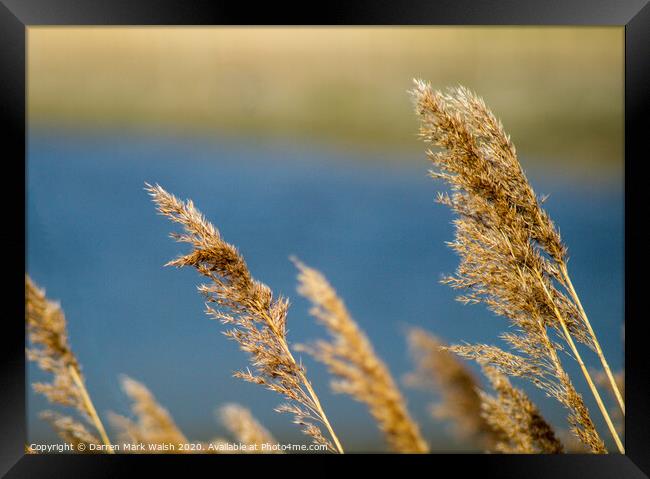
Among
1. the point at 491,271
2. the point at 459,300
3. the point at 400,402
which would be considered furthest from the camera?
the point at 459,300

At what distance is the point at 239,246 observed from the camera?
2.51m

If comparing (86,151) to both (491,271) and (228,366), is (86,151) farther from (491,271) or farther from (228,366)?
(491,271)

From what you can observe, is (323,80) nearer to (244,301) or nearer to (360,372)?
(244,301)

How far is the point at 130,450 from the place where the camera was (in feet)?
8.14

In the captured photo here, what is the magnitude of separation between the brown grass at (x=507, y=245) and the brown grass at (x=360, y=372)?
377 mm

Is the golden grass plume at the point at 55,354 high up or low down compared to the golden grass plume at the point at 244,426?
up

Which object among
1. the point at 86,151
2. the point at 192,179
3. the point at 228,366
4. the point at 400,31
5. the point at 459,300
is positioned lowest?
the point at 228,366

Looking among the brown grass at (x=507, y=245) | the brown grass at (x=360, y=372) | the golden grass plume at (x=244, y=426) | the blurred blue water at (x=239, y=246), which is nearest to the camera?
the brown grass at (x=507, y=245)

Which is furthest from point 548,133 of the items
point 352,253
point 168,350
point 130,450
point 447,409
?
point 130,450

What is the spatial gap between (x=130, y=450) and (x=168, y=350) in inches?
18.1

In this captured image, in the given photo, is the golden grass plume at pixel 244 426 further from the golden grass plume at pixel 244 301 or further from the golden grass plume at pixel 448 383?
the golden grass plume at pixel 448 383

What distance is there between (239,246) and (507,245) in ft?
3.77

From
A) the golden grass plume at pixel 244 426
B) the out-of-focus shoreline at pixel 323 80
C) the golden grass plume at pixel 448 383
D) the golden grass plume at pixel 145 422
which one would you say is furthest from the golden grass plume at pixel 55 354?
the golden grass plume at pixel 448 383

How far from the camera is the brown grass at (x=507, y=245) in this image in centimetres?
198
